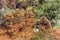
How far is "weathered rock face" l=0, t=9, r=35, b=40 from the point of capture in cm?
946

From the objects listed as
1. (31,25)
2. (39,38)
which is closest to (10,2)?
(31,25)

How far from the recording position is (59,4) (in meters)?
22.5

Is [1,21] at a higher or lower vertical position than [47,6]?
higher

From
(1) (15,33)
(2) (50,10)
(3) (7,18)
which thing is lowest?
(2) (50,10)

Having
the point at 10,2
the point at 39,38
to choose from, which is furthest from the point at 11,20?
the point at 10,2

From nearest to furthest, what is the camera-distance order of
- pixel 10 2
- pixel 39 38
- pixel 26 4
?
pixel 39 38 < pixel 10 2 < pixel 26 4

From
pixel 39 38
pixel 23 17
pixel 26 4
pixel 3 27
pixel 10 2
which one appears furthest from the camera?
pixel 26 4

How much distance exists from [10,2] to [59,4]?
445 cm

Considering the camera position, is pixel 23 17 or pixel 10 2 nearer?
pixel 23 17

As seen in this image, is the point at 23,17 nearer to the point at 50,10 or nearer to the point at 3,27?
the point at 3,27

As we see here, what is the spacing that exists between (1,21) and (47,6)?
13576 mm

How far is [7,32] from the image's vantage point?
9.47 m

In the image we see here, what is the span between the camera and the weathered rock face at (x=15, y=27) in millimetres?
9461

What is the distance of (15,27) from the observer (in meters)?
9.56
